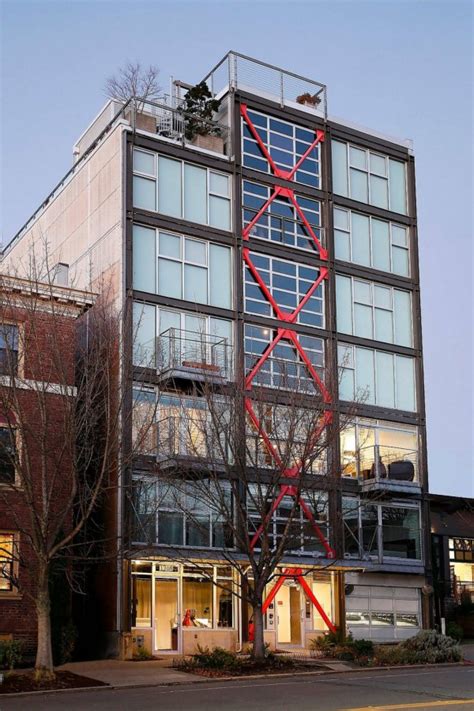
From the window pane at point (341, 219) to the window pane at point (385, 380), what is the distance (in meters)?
5.21

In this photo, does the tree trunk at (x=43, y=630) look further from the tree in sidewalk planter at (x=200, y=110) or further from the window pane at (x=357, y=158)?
the window pane at (x=357, y=158)

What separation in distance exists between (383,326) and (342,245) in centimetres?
361

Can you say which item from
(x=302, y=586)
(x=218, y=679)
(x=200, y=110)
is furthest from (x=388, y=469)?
(x=200, y=110)

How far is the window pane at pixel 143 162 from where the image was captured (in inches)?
1393

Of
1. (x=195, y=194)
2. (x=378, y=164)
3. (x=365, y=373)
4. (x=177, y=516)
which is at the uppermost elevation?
(x=378, y=164)

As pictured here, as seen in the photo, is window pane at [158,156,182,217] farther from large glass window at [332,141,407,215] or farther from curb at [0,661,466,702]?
curb at [0,661,466,702]

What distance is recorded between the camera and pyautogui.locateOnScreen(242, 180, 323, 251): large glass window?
124ft

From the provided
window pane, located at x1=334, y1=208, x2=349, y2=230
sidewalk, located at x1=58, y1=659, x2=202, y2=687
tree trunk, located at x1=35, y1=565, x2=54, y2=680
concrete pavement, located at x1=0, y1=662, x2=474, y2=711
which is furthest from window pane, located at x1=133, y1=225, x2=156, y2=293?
concrete pavement, located at x1=0, y1=662, x2=474, y2=711

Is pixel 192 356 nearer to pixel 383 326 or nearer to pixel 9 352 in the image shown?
pixel 383 326

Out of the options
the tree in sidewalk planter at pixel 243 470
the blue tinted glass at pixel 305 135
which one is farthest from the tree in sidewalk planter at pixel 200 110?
the tree in sidewalk planter at pixel 243 470

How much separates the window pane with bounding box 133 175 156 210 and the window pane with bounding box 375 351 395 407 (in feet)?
35.6

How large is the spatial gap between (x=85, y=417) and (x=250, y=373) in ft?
35.7

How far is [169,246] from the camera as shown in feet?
116

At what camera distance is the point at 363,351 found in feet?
129
